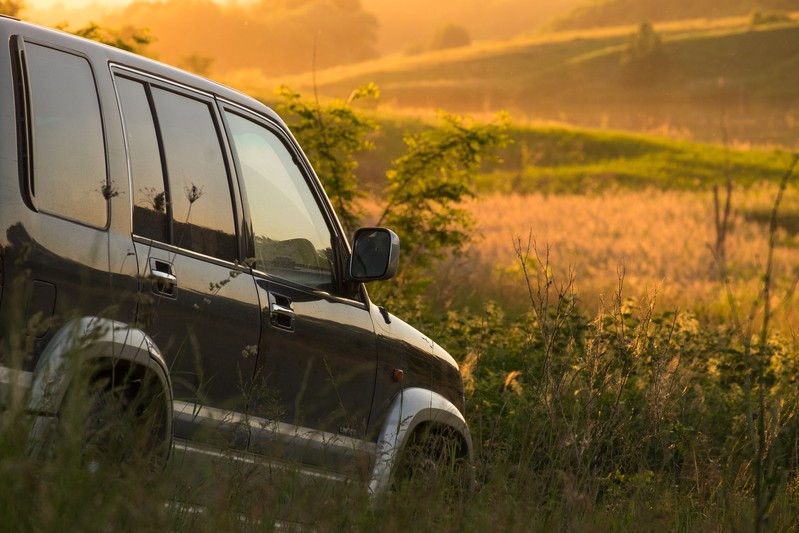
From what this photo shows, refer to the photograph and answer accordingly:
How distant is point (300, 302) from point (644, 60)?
11793 cm

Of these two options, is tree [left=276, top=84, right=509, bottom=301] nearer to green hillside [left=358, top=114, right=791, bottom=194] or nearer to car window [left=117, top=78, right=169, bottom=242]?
car window [left=117, top=78, right=169, bottom=242]

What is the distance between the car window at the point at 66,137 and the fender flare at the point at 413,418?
1.83m

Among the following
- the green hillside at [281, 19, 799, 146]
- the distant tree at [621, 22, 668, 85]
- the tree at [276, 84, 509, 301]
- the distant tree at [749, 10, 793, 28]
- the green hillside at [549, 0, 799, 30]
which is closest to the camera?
the tree at [276, 84, 509, 301]

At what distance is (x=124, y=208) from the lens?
12.8 ft

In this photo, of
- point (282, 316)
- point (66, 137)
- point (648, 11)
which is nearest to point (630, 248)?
point (282, 316)

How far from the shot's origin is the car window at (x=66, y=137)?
360cm

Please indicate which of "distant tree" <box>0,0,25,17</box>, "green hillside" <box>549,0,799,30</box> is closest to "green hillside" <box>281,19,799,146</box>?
"green hillside" <box>549,0,799,30</box>

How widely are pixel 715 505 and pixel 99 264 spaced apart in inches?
110

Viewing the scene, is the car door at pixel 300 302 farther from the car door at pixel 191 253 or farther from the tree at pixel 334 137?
the tree at pixel 334 137

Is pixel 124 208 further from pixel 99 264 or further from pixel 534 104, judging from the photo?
pixel 534 104

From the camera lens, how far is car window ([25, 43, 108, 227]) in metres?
3.60

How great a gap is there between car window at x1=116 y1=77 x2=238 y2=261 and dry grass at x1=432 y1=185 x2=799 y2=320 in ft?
33.7

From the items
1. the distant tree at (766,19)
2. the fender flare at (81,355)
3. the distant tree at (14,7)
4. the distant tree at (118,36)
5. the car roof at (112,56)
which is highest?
the distant tree at (766,19)

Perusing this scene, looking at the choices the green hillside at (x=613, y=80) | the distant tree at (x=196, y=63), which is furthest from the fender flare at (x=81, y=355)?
the green hillside at (x=613, y=80)
